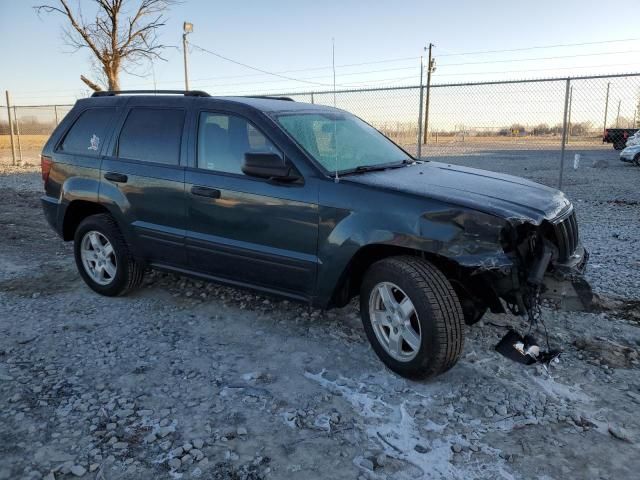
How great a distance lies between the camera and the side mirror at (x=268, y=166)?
11.9ft

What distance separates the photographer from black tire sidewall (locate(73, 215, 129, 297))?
4773 millimetres

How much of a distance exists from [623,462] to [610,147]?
111 ft

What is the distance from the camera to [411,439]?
2805 millimetres

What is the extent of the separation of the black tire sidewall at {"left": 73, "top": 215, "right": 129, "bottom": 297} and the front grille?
3.56m

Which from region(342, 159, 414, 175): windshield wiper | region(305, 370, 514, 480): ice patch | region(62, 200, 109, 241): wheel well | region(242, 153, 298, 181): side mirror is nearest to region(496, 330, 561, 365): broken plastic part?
region(305, 370, 514, 480): ice patch

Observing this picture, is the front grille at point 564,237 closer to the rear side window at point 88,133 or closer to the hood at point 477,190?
the hood at point 477,190

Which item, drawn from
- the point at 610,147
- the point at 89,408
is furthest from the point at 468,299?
the point at 610,147

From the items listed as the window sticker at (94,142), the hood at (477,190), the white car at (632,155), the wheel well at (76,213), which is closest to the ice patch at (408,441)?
the hood at (477,190)

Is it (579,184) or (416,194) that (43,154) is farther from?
(579,184)

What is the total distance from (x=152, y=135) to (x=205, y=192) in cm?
87

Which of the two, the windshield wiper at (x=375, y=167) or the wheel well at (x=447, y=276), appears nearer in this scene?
the wheel well at (x=447, y=276)

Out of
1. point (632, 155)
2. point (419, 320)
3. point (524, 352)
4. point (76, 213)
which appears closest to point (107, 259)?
point (76, 213)

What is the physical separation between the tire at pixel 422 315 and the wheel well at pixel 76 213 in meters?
2.94

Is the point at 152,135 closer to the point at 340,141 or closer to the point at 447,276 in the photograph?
the point at 340,141
